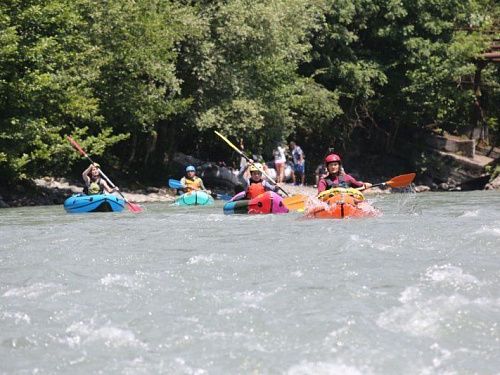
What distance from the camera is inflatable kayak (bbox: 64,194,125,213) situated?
18.8 m

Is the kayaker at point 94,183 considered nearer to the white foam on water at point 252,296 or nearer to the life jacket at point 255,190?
the life jacket at point 255,190

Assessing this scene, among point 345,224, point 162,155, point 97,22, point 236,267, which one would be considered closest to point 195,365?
point 236,267

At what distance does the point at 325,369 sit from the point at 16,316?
2696 millimetres

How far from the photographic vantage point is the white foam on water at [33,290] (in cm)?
864

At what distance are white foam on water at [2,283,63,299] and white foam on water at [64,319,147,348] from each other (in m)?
1.19

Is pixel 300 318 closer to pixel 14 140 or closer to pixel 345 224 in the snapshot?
pixel 345 224

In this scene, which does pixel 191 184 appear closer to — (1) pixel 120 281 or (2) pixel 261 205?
(2) pixel 261 205

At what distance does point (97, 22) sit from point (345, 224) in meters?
12.9

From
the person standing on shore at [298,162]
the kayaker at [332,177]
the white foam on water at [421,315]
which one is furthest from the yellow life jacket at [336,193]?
Result: the person standing on shore at [298,162]

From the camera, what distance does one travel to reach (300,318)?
755 centimetres

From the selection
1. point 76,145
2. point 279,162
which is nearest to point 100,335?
point 76,145

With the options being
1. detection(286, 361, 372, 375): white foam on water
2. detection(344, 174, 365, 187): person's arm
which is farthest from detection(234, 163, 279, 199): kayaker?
detection(286, 361, 372, 375): white foam on water

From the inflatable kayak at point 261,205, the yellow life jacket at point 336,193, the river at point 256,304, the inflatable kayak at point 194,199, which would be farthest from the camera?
the inflatable kayak at point 194,199

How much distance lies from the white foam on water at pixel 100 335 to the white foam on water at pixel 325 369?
1155 millimetres
